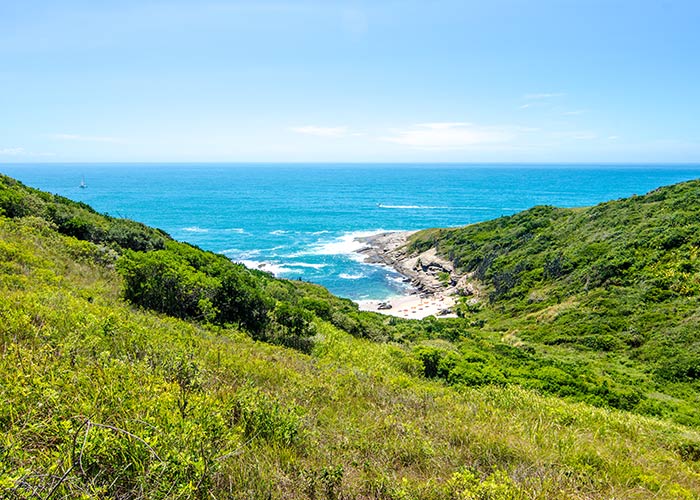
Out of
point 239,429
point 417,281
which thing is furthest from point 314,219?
point 239,429

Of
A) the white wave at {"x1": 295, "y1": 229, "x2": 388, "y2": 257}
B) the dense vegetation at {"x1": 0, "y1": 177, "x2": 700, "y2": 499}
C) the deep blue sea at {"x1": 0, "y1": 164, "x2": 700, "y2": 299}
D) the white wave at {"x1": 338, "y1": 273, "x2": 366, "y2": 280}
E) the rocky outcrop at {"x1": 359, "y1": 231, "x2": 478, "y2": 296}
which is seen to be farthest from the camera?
the white wave at {"x1": 295, "y1": 229, "x2": 388, "y2": 257}

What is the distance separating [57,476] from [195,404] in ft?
6.03

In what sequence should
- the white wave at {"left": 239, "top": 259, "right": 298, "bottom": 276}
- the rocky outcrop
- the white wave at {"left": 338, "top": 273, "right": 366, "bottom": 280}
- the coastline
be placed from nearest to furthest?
1. the coastline
2. the rocky outcrop
3. the white wave at {"left": 338, "top": 273, "right": 366, "bottom": 280}
4. the white wave at {"left": 239, "top": 259, "right": 298, "bottom": 276}

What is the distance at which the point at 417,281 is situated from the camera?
60000 millimetres

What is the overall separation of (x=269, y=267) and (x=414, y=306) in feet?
92.2

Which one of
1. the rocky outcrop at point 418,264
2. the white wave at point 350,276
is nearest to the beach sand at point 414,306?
the rocky outcrop at point 418,264

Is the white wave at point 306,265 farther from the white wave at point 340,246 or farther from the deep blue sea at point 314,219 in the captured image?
the white wave at point 340,246

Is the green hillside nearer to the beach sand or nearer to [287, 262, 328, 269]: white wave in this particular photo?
the beach sand

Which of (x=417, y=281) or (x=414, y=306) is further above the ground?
A: (x=417, y=281)

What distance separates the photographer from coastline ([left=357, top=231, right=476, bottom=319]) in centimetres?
4766

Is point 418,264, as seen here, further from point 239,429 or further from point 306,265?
point 239,429

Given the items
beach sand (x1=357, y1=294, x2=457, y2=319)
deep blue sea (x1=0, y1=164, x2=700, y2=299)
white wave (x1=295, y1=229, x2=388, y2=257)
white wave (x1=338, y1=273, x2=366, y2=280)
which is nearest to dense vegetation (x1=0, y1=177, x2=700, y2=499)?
beach sand (x1=357, y1=294, x2=457, y2=319)

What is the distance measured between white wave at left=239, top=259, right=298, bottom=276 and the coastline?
16.6 metres

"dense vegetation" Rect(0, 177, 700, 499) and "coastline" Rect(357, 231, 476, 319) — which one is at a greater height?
"dense vegetation" Rect(0, 177, 700, 499)
